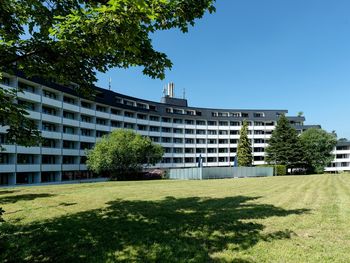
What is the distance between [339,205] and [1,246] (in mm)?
13522

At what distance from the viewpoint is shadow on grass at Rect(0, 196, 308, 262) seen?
7.10 m

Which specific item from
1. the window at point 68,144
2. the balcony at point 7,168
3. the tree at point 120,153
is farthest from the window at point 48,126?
the balcony at point 7,168

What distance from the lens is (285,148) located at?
74250mm

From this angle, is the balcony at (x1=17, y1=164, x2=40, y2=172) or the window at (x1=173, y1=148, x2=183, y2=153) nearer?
the balcony at (x1=17, y1=164, x2=40, y2=172)

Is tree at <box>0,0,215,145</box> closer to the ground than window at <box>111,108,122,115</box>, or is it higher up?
closer to the ground

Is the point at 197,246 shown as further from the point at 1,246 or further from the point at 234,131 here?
the point at 234,131

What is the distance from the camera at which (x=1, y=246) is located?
8117 mm

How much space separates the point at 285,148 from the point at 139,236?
7117 cm

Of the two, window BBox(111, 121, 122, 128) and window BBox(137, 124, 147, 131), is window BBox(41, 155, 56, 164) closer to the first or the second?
window BBox(111, 121, 122, 128)

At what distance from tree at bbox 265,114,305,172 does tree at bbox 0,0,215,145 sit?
237 feet

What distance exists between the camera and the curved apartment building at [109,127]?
49.1 meters

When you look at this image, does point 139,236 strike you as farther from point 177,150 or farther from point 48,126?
point 177,150

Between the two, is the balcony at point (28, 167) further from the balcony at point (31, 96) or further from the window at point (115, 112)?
the window at point (115, 112)

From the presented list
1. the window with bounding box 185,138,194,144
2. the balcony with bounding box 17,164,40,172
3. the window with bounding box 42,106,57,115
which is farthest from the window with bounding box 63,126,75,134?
the window with bounding box 185,138,194,144
